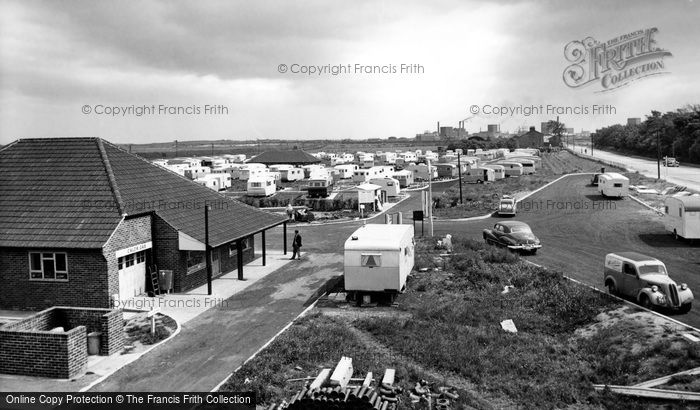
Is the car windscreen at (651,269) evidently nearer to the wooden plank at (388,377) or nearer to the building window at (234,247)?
the wooden plank at (388,377)

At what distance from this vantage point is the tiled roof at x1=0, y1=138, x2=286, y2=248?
1978cm

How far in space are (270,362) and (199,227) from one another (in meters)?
10.6

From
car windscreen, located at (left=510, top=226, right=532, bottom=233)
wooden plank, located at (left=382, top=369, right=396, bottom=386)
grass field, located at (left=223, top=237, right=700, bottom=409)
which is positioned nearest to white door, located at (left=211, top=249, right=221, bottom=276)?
grass field, located at (left=223, top=237, right=700, bottom=409)

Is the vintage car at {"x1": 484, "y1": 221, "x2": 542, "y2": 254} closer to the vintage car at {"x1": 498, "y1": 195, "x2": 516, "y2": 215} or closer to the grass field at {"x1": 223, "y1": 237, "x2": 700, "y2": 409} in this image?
the grass field at {"x1": 223, "y1": 237, "x2": 700, "y2": 409}

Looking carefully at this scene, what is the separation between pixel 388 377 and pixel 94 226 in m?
12.9

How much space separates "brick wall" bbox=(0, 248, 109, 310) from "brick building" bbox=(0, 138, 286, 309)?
0.12 feet

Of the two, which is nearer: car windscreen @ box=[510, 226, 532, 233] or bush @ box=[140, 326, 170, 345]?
bush @ box=[140, 326, 170, 345]

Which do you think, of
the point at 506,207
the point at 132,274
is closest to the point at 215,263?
the point at 132,274

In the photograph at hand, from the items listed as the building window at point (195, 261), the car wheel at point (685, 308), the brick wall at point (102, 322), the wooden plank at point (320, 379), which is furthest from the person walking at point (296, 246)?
the car wheel at point (685, 308)

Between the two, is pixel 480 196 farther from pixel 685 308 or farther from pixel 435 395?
pixel 435 395

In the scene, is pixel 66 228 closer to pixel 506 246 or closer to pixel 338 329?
pixel 338 329

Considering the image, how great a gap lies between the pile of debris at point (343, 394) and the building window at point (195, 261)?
1211 cm

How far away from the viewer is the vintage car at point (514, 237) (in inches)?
1125

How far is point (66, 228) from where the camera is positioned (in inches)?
776
